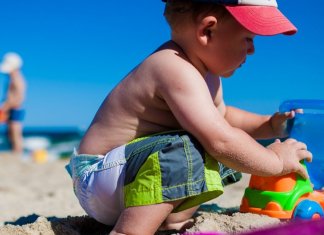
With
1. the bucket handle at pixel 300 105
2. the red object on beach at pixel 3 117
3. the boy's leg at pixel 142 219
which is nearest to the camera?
the boy's leg at pixel 142 219

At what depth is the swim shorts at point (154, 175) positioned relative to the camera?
157 centimetres

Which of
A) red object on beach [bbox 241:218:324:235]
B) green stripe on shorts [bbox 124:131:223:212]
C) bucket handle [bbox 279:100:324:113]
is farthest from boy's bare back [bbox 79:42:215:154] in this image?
red object on beach [bbox 241:218:324:235]

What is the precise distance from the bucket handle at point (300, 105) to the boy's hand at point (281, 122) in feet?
0.07

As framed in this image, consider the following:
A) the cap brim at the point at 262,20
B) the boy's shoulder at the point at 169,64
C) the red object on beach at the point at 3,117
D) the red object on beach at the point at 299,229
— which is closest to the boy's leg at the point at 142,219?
the boy's shoulder at the point at 169,64

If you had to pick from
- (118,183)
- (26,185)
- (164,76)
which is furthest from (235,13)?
(26,185)

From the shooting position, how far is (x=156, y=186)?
1571 millimetres

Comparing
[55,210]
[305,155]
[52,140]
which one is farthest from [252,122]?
[52,140]

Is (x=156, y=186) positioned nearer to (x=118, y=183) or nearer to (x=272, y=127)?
(x=118, y=183)

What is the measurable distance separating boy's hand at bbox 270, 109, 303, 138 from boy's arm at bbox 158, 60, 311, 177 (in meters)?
0.42

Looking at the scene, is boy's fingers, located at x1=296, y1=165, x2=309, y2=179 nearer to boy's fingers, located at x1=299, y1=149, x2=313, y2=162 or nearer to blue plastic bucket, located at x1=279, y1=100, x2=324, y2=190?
boy's fingers, located at x1=299, y1=149, x2=313, y2=162

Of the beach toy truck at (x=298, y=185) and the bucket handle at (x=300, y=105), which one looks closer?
the beach toy truck at (x=298, y=185)

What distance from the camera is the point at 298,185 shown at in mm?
1850

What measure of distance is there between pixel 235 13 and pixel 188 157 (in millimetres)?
540

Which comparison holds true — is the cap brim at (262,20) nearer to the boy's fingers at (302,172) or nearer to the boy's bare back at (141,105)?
the boy's bare back at (141,105)
